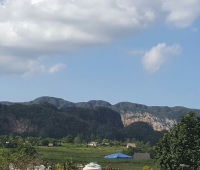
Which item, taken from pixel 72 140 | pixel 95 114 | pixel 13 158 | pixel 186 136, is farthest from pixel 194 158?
pixel 95 114

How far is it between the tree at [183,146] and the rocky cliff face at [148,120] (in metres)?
141

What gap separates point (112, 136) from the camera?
131 m

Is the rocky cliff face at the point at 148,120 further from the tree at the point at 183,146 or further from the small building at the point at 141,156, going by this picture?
the tree at the point at 183,146

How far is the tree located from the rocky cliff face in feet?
462

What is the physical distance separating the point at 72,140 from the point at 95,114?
209ft

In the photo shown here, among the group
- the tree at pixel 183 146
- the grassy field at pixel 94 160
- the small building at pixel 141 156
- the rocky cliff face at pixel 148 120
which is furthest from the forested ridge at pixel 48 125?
the tree at pixel 183 146

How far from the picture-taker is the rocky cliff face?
16788cm

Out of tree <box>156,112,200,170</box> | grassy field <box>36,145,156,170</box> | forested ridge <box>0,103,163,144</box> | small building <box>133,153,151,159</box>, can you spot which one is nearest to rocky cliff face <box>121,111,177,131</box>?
forested ridge <box>0,103,163,144</box>

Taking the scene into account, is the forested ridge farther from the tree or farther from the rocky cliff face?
the tree

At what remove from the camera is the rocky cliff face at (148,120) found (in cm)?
16788

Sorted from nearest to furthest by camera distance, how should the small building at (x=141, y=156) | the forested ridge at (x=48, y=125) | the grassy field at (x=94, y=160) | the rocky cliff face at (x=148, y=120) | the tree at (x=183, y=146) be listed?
the tree at (x=183, y=146)
the grassy field at (x=94, y=160)
the small building at (x=141, y=156)
the forested ridge at (x=48, y=125)
the rocky cliff face at (x=148, y=120)

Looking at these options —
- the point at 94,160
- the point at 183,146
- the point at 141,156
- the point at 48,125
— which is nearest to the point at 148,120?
the point at 48,125

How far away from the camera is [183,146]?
23031mm

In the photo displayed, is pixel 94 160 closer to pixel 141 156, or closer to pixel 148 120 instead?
pixel 141 156
